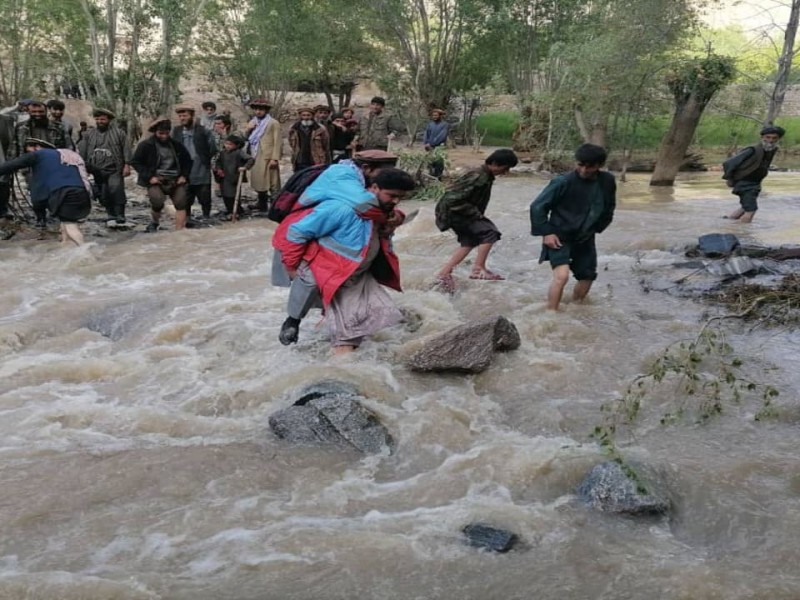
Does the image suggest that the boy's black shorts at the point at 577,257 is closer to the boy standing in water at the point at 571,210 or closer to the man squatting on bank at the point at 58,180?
the boy standing in water at the point at 571,210

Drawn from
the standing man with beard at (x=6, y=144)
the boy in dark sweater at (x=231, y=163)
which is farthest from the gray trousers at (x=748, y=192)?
the standing man with beard at (x=6, y=144)

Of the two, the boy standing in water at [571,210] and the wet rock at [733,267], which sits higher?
the boy standing in water at [571,210]

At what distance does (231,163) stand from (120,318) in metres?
5.06

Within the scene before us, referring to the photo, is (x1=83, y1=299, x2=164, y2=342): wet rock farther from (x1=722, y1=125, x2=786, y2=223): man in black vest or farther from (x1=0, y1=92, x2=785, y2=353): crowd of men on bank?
(x1=722, y1=125, x2=786, y2=223): man in black vest

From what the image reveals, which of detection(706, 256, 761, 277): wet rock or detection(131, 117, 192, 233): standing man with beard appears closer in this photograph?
detection(706, 256, 761, 277): wet rock

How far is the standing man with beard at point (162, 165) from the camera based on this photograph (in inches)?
375

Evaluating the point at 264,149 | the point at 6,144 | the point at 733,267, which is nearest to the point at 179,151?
the point at 264,149

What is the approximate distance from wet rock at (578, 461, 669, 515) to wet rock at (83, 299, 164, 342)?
418cm

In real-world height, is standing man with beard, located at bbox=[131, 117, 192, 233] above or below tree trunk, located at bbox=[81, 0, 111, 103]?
below

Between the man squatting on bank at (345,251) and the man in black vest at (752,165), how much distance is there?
7039 mm

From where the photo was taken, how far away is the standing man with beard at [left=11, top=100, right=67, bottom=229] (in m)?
9.24

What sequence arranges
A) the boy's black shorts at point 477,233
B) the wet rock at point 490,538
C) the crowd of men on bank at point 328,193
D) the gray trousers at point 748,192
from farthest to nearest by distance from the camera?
the gray trousers at point 748,192
the boy's black shorts at point 477,233
the crowd of men on bank at point 328,193
the wet rock at point 490,538

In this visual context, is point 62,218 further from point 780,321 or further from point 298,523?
point 780,321

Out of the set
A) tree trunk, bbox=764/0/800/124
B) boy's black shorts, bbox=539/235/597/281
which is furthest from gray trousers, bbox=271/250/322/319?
tree trunk, bbox=764/0/800/124
